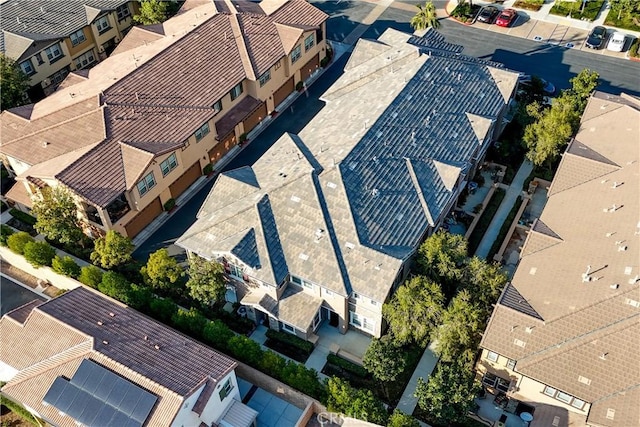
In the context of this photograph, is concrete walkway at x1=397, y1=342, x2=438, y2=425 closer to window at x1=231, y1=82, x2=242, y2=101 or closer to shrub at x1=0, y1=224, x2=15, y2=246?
window at x1=231, y1=82, x2=242, y2=101

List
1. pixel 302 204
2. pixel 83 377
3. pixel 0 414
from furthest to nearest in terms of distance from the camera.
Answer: pixel 302 204 → pixel 0 414 → pixel 83 377

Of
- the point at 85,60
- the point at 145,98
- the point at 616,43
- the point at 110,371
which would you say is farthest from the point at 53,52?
the point at 616,43

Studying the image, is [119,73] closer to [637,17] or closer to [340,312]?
[340,312]

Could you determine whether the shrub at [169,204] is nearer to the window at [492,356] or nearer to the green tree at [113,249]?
the green tree at [113,249]

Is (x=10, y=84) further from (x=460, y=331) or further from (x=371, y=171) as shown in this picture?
(x=460, y=331)

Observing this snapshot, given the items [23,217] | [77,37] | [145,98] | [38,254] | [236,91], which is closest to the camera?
[38,254]

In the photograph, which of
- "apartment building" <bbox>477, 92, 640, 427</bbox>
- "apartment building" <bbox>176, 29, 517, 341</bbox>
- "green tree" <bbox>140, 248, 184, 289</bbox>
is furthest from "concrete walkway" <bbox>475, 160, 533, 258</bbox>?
"green tree" <bbox>140, 248, 184, 289</bbox>

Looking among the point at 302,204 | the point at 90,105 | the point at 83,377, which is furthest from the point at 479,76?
the point at 83,377
